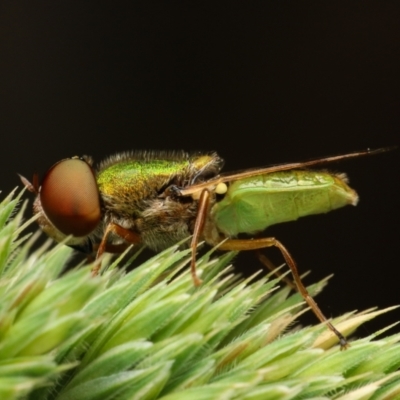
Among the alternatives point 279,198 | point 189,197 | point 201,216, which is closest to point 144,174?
point 189,197

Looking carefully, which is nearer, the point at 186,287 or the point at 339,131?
the point at 186,287

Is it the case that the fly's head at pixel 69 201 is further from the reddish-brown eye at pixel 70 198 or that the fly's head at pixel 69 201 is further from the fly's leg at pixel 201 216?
the fly's leg at pixel 201 216

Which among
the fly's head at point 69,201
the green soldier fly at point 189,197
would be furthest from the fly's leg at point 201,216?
the fly's head at point 69,201

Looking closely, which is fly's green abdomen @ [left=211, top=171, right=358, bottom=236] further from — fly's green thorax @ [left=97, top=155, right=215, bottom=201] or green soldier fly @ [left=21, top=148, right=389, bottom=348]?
fly's green thorax @ [left=97, top=155, right=215, bottom=201]

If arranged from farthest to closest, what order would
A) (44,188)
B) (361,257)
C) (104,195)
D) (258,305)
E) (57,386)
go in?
(361,257)
(104,195)
(44,188)
(258,305)
(57,386)

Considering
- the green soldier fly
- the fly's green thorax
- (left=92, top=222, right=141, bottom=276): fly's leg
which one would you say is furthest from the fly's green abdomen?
(left=92, top=222, right=141, bottom=276): fly's leg

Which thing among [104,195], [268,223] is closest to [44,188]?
[104,195]

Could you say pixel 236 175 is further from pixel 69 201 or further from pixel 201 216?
pixel 69 201

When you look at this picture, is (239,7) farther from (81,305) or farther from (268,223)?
(81,305)
